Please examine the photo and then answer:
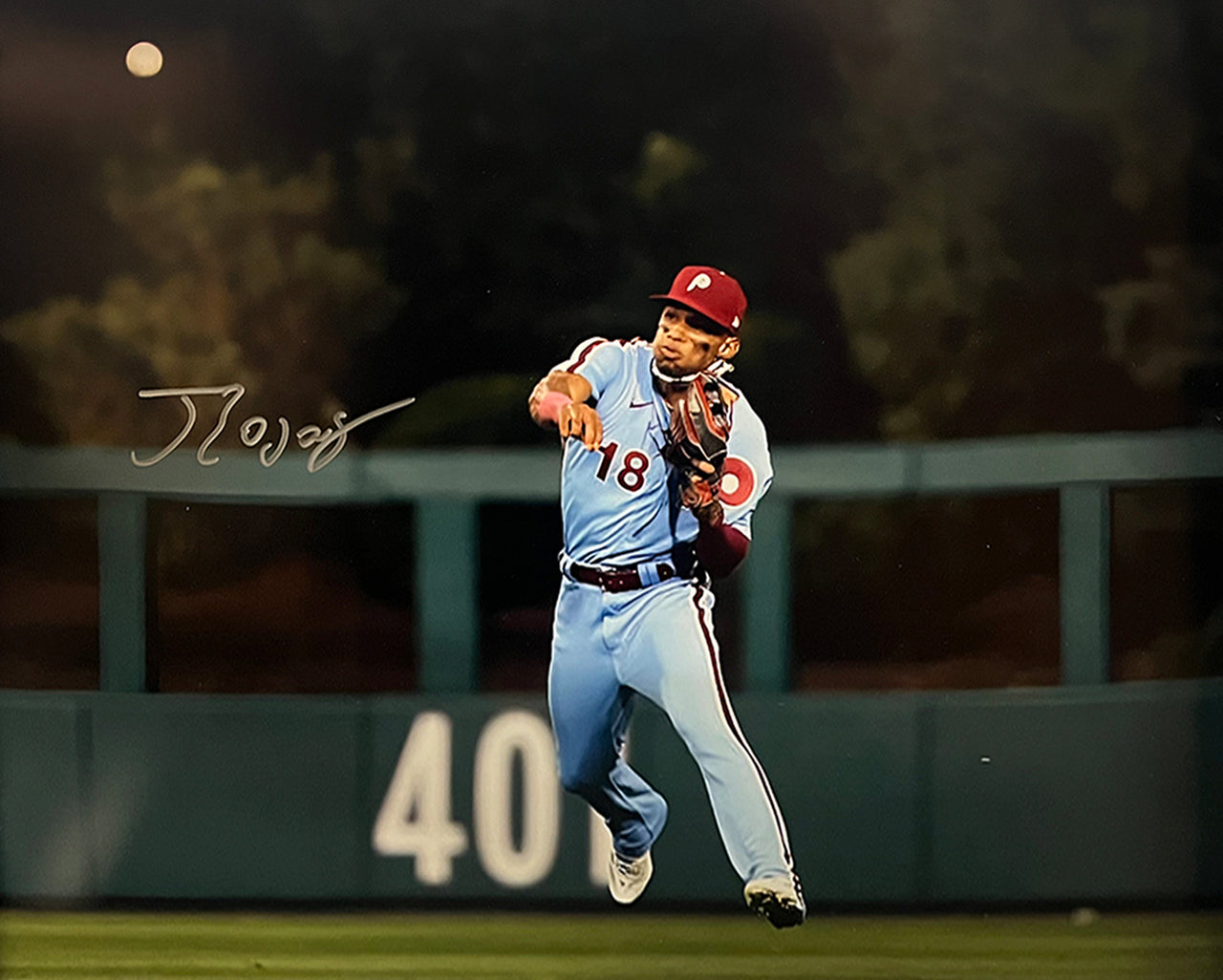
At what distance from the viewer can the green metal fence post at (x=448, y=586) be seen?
9.39 feet

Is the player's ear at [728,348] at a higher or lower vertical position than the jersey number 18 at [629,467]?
higher

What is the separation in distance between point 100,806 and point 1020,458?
6.48ft

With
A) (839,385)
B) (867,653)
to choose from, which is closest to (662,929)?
(867,653)

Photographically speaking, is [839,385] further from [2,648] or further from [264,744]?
[2,648]

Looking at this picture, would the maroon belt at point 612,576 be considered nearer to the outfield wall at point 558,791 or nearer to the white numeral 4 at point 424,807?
the outfield wall at point 558,791

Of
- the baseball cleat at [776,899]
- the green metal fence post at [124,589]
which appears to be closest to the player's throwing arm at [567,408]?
the green metal fence post at [124,589]

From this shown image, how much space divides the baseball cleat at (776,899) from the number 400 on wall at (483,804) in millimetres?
312

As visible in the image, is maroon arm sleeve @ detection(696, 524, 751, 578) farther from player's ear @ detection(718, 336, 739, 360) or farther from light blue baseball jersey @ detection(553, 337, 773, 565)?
player's ear @ detection(718, 336, 739, 360)

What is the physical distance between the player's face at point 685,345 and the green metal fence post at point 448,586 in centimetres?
48

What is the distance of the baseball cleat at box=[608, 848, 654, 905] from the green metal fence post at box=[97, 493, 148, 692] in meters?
1.02

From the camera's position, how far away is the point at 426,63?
2.82 m

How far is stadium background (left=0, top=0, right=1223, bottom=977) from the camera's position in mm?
2818

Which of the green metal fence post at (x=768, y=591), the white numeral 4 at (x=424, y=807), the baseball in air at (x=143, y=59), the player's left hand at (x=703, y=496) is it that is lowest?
the white numeral 4 at (x=424, y=807)
